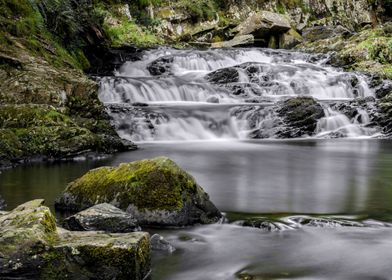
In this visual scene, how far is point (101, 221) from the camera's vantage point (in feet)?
13.7

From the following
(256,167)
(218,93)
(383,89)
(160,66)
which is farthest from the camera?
(160,66)

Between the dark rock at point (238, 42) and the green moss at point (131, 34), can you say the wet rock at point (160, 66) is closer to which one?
the green moss at point (131, 34)

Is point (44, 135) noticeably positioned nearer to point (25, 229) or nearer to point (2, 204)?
point (2, 204)

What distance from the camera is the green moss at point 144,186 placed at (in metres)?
4.84

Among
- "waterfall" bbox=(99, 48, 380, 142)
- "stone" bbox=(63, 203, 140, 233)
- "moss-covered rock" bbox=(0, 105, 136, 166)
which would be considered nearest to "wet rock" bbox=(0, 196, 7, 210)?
"stone" bbox=(63, 203, 140, 233)

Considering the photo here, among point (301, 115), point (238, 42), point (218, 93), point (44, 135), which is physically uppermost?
point (238, 42)

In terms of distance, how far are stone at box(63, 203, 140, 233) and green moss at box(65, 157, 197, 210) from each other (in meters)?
0.54

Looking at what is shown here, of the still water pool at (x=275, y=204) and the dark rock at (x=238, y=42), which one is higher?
the dark rock at (x=238, y=42)

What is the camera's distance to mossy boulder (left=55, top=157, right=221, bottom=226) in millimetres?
4801

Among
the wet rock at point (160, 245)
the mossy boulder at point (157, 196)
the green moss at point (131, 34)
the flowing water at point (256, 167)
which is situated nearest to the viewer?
the flowing water at point (256, 167)

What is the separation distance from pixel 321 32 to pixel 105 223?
2709 centimetres

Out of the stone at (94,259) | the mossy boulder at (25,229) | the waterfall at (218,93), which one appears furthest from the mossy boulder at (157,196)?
the waterfall at (218,93)

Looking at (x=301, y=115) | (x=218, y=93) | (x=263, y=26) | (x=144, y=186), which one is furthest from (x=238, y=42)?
(x=144, y=186)

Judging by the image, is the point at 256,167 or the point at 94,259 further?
the point at 256,167
